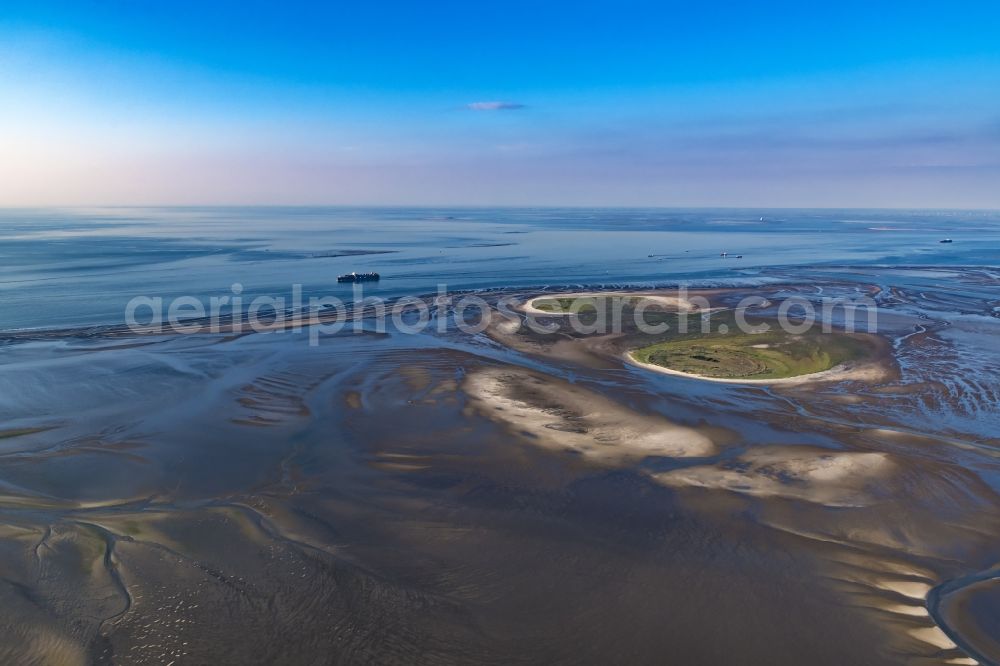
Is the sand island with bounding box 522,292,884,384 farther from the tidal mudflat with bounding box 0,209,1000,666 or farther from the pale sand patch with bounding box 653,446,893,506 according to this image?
the pale sand patch with bounding box 653,446,893,506

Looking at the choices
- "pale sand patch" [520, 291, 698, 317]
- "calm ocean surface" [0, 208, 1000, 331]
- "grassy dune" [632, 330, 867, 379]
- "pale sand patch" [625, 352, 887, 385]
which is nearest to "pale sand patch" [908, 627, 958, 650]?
"pale sand patch" [625, 352, 887, 385]

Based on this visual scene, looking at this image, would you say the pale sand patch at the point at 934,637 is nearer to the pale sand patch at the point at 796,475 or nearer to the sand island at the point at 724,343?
the pale sand patch at the point at 796,475

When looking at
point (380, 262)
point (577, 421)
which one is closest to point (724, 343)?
point (577, 421)

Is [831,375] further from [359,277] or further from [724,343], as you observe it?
[359,277]

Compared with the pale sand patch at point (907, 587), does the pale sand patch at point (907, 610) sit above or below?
below

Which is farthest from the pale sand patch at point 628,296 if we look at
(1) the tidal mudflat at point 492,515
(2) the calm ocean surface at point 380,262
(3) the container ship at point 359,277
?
(3) the container ship at point 359,277

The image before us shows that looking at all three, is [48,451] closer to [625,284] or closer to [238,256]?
[625,284]

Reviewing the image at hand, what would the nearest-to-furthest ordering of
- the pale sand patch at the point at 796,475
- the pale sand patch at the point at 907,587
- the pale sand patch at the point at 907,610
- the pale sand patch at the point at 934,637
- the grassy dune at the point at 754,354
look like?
the pale sand patch at the point at 934,637 → the pale sand patch at the point at 907,610 → the pale sand patch at the point at 907,587 → the pale sand patch at the point at 796,475 → the grassy dune at the point at 754,354
